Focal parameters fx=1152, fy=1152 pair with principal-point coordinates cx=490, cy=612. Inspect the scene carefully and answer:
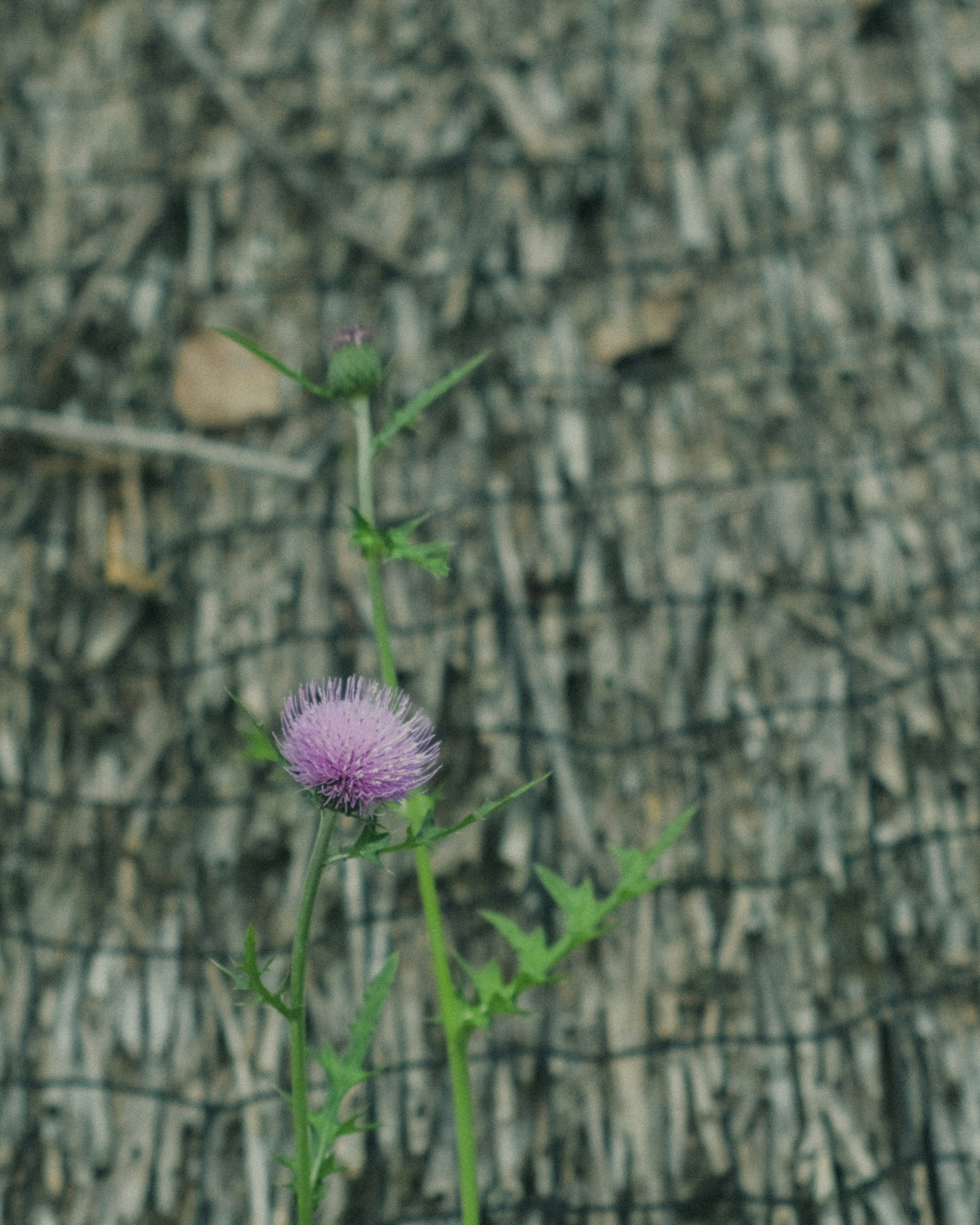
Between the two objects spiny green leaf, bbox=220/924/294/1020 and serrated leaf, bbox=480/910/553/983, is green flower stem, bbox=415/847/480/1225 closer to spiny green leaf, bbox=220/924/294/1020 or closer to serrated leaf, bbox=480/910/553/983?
serrated leaf, bbox=480/910/553/983

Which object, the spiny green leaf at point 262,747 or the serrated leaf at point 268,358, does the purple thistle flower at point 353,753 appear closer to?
the spiny green leaf at point 262,747

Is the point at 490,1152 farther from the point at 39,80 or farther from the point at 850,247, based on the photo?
the point at 39,80

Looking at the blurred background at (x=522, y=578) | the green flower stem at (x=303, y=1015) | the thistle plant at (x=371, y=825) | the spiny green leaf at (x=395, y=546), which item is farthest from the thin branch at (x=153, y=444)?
the green flower stem at (x=303, y=1015)

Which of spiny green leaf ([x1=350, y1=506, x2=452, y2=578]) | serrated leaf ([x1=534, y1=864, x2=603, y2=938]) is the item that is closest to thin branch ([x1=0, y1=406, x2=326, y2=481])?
spiny green leaf ([x1=350, y1=506, x2=452, y2=578])

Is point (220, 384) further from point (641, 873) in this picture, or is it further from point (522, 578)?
point (641, 873)

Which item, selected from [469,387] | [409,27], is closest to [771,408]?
[469,387]

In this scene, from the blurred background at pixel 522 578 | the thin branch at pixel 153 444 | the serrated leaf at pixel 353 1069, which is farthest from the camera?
the thin branch at pixel 153 444
